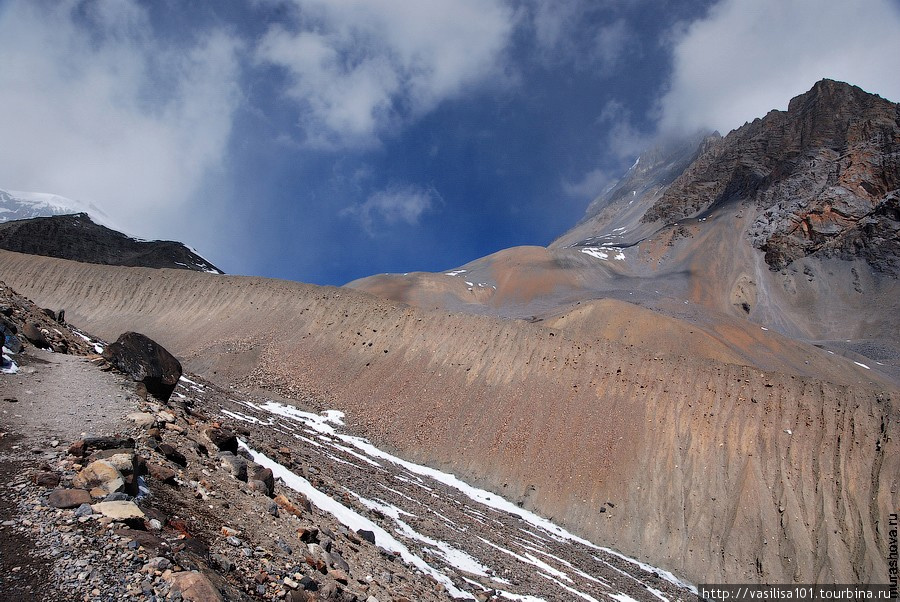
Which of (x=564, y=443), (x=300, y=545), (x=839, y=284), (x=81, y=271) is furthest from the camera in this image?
(x=839, y=284)

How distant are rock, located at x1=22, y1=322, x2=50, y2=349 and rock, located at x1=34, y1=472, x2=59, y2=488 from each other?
7252 mm

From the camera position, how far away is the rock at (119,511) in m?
5.93

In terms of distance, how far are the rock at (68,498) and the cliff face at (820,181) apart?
118 m

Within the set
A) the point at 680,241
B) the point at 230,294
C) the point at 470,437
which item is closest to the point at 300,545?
the point at 470,437

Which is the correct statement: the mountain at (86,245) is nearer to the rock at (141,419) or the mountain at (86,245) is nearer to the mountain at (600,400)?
the mountain at (600,400)

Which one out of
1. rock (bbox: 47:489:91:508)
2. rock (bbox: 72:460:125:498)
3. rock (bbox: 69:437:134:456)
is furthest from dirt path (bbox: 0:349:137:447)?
rock (bbox: 47:489:91:508)

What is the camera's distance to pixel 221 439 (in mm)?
10938

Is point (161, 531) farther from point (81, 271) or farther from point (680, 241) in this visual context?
point (680, 241)

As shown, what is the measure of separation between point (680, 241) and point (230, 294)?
99.4m

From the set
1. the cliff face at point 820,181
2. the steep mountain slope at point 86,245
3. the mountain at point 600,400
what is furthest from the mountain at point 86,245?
the cliff face at point 820,181

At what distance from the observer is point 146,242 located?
282 feet

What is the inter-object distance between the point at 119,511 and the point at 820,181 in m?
136

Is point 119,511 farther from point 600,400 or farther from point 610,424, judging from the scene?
point 600,400

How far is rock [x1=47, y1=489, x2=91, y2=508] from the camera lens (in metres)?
5.94
